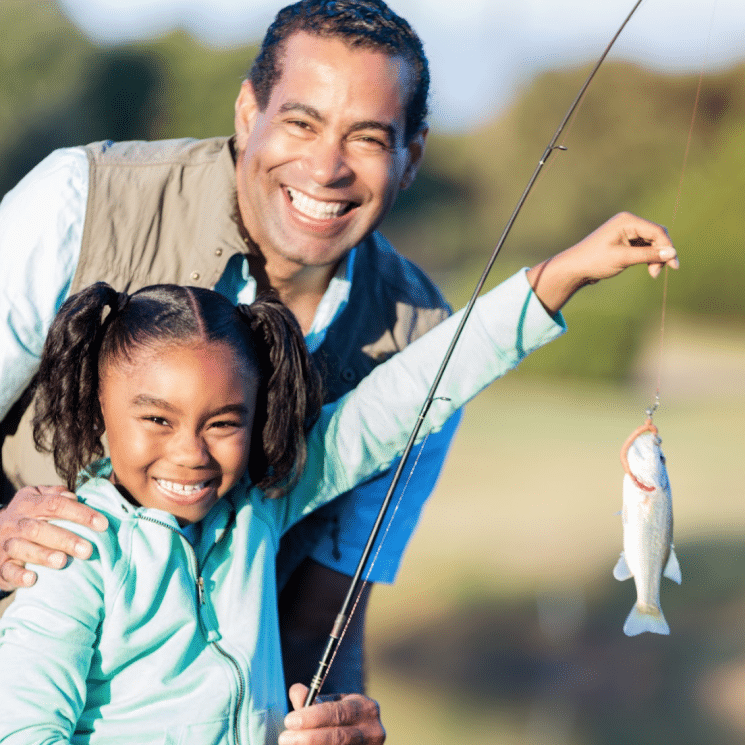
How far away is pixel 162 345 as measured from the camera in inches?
81.3

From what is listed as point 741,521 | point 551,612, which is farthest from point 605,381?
point 551,612

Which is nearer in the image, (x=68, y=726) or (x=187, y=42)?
(x=68, y=726)

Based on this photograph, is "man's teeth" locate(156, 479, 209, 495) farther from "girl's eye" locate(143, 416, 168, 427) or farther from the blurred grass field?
the blurred grass field

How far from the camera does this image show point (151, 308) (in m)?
2.14

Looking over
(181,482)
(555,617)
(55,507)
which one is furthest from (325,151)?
(555,617)

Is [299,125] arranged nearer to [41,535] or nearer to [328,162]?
[328,162]

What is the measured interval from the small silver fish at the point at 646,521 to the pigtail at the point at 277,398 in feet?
2.29

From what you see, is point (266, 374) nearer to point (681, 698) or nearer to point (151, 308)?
point (151, 308)

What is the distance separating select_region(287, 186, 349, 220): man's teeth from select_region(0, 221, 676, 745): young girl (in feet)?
1.05

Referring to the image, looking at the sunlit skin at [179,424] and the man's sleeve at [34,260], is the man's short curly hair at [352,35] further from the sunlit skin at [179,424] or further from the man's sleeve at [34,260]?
the sunlit skin at [179,424]

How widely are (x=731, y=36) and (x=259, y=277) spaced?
2096 cm

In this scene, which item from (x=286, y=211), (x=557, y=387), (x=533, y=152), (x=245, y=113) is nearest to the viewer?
(x=286, y=211)

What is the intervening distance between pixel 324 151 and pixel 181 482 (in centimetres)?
86

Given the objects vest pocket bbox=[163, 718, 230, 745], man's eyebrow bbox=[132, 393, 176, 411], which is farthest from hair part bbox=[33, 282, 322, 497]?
vest pocket bbox=[163, 718, 230, 745]
